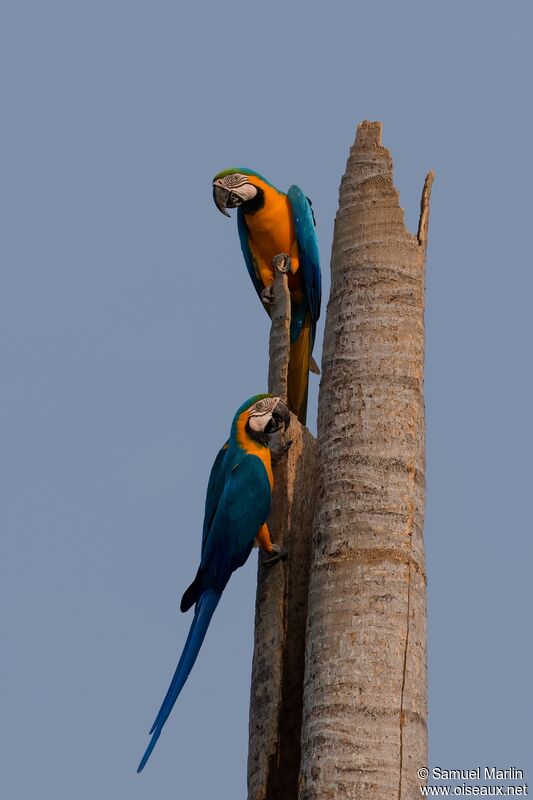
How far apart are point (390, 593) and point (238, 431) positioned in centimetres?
100

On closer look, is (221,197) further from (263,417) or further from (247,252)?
(263,417)

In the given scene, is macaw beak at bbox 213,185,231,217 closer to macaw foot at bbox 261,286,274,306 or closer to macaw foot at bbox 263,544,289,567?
macaw foot at bbox 261,286,274,306

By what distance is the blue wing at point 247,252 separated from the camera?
526cm

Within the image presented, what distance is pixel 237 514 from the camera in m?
3.88

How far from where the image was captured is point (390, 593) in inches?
129

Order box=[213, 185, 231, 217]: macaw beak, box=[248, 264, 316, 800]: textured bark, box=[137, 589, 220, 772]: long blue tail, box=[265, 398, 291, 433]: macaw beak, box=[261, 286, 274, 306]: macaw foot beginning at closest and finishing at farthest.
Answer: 1. box=[248, 264, 316, 800]: textured bark
2. box=[137, 589, 220, 772]: long blue tail
3. box=[265, 398, 291, 433]: macaw beak
4. box=[261, 286, 274, 306]: macaw foot
5. box=[213, 185, 231, 217]: macaw beak

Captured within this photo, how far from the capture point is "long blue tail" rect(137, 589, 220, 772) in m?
3.60

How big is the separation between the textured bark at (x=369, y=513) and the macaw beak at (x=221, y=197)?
114 cm

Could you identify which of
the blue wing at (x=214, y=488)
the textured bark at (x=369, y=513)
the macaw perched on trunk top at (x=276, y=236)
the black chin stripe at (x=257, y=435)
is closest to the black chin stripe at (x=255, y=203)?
the macaw perched on trunk top at (x=276, y=236)

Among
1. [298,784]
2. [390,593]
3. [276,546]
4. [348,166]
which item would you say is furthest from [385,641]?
[348,166]

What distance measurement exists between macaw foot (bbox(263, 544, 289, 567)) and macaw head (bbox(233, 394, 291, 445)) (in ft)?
1.31

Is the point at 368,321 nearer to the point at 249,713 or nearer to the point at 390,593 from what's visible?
the point at 390,593

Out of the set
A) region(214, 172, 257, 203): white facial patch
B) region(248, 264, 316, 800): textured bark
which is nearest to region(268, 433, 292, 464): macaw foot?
region(248, 264, 316, 800): textured bark

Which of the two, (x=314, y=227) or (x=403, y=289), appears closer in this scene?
(x=403, y=289)
